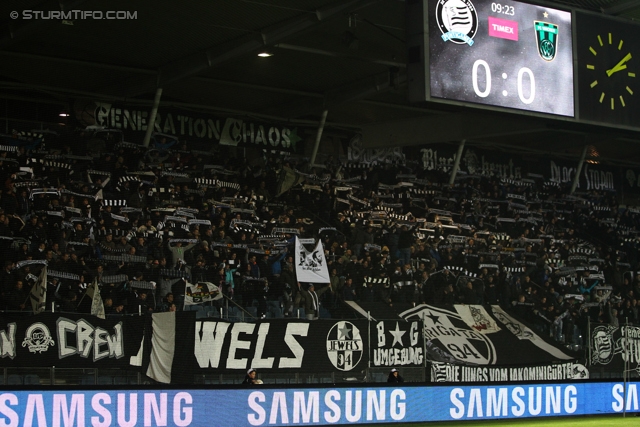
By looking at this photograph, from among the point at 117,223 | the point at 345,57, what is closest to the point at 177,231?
the point at 117,223

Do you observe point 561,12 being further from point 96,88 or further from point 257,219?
point 96,88

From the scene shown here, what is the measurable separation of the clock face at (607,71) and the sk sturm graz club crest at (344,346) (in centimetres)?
765

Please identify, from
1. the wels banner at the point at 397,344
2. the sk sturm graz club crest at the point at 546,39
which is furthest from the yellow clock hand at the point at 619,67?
the wels banner at the point at 397,344

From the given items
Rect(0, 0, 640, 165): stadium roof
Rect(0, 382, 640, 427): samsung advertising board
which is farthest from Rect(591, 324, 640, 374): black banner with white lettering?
Rect(0, 0, 640, 165): stadium roof

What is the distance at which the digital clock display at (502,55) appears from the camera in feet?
34.9

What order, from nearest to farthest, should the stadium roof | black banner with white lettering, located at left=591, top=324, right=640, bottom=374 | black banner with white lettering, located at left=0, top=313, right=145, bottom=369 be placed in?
black banner with white lettering, located at left=0, top=313, right=145, bottom=369 < the stadium roof < black banner with white lettering, located at left=591, top=324, right=640, bottom=374

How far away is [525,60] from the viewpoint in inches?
447

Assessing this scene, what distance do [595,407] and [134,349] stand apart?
8.54m

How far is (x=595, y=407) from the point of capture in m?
17.3

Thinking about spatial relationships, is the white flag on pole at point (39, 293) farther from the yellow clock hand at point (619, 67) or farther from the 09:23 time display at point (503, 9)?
the yellow clock hand at point (619, 67)

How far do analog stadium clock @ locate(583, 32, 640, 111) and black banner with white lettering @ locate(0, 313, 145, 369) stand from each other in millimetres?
8637

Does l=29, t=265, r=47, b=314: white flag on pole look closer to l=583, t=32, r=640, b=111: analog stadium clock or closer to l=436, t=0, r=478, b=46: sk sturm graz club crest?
l=436, t=0, r=478, b=46: sk sturm graz club crest

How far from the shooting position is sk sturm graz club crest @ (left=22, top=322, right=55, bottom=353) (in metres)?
15.4
